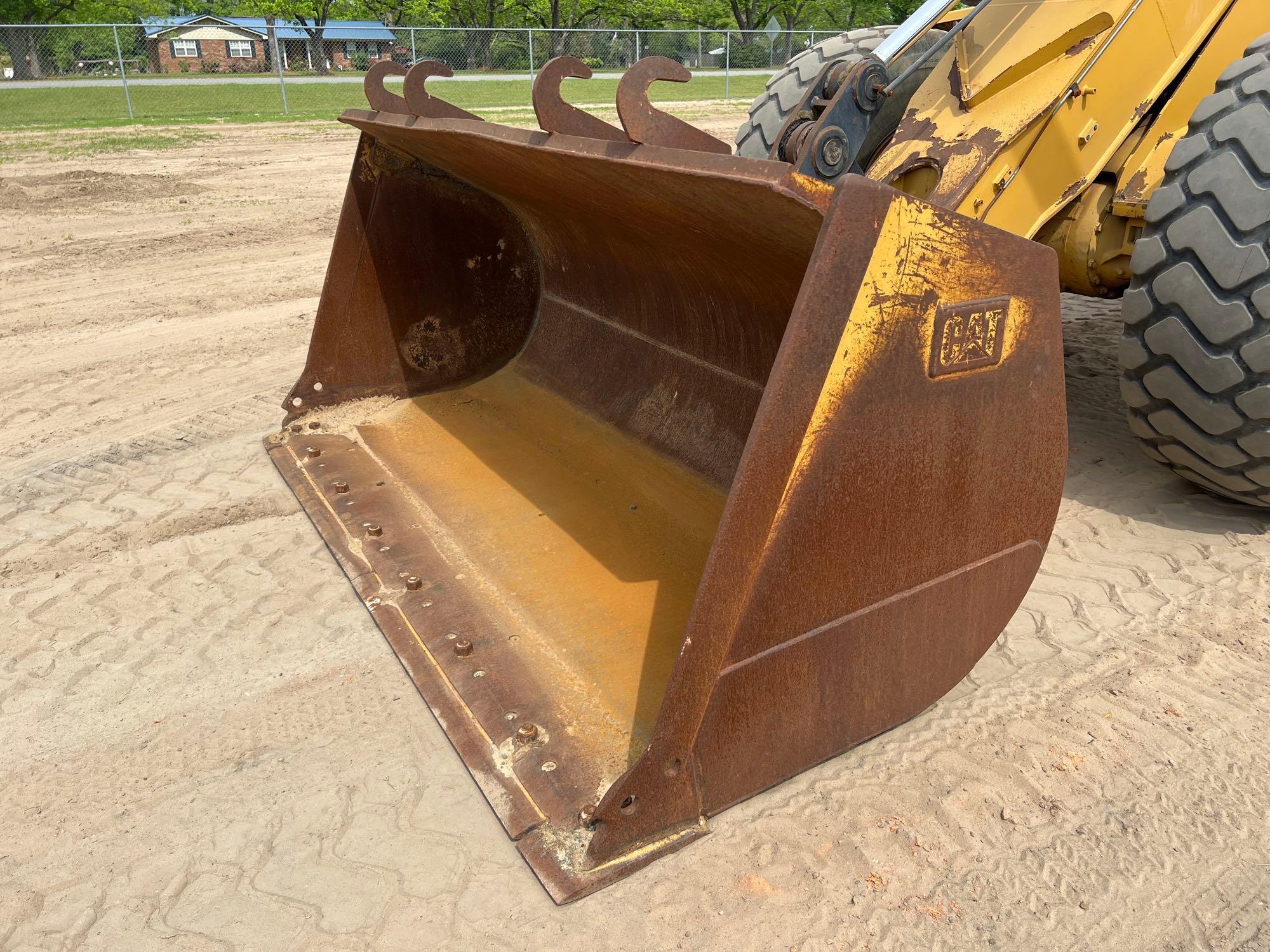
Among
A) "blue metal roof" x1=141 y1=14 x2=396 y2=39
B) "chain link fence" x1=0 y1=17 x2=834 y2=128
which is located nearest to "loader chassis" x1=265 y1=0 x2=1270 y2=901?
"chain link fence" x1=0 y1=17 x2=834 y2=128

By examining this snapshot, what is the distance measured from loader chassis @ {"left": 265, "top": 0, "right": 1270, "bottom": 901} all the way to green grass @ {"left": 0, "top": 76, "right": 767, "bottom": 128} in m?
12.5

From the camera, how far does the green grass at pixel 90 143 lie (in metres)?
A: 11.8

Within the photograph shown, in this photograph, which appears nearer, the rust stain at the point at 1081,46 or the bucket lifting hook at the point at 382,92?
the rust stain at the point at 1081,46

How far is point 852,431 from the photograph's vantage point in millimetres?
1817

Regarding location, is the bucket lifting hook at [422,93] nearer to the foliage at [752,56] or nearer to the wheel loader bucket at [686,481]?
the wheel loader bucket at [686,481]

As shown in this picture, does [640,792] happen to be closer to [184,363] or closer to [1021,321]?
[1021,321]

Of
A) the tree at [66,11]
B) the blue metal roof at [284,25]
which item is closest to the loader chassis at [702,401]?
the tree at [66,11]

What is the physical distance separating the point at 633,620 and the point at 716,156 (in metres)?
1.17

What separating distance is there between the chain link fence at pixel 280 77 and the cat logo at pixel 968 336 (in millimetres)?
12550

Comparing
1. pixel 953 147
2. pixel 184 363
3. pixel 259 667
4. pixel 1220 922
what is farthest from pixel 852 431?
pixel 184 363

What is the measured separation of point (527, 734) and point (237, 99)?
71.8ft

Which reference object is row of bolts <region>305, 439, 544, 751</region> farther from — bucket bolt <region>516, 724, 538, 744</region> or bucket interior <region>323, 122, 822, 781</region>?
bucket interior <region>323, 122, 822, 781</region>

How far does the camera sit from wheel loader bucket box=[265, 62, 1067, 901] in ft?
5.88

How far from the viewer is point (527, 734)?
7.07ft
